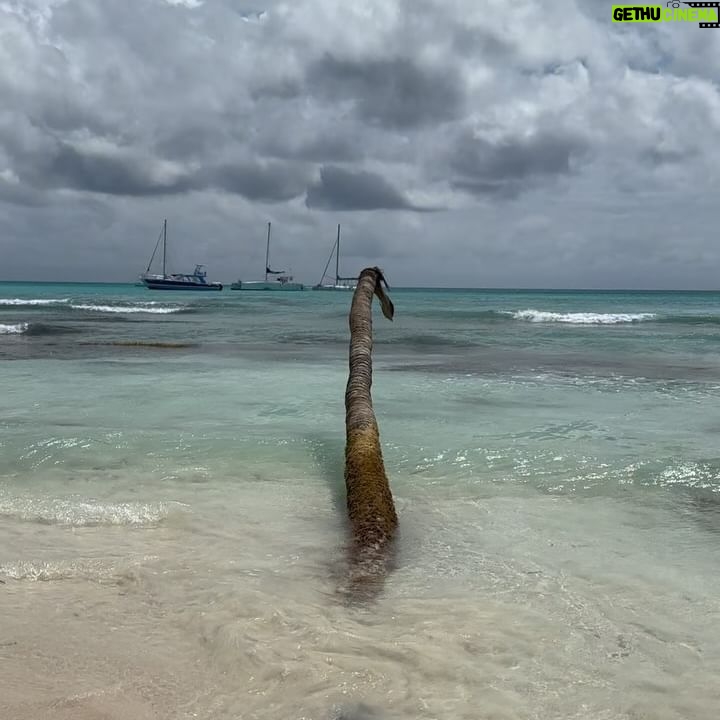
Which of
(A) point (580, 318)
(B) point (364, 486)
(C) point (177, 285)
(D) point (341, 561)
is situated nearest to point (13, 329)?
(B) point (364, 486)

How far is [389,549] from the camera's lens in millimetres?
4758

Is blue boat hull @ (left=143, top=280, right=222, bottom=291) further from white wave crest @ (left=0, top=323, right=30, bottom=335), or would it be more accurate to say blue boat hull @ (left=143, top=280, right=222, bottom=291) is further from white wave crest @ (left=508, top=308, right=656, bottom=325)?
white wave crest @ (left=0, top=323, right=30, bottom=335)

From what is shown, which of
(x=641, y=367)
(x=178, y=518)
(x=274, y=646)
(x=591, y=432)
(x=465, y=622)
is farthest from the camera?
(x=641, y=367)

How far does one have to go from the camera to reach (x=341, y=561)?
455 centimetres

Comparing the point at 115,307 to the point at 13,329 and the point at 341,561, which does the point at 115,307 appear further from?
the point at 341,561

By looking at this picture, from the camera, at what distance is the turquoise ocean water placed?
3.10 m

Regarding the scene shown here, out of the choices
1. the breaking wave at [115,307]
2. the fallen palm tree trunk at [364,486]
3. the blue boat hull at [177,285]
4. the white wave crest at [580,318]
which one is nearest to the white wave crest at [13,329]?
the breaking wave at [115,307]

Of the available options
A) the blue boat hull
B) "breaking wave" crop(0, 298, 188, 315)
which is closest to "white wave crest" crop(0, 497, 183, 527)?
"breaking wave" crop(0, 298, 188, 315)

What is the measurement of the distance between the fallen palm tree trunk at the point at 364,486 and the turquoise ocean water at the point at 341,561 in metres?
0.16

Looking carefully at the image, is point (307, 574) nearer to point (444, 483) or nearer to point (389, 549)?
point (389, 549)

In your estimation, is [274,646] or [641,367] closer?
[274,646]

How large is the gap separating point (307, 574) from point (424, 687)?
1.36m

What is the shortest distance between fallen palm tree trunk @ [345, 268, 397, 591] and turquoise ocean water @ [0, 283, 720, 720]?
157mm

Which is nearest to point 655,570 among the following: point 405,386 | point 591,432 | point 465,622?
point 465,622
